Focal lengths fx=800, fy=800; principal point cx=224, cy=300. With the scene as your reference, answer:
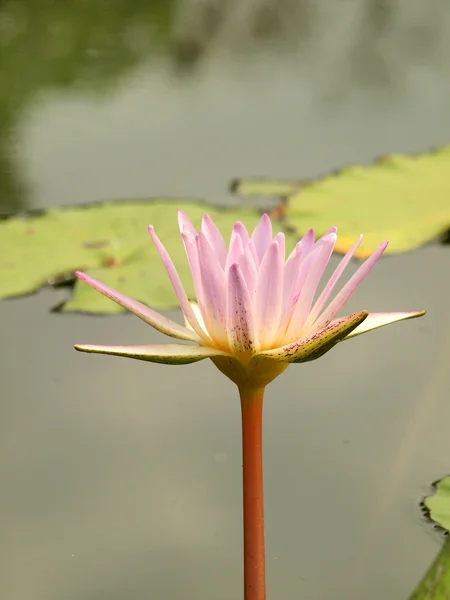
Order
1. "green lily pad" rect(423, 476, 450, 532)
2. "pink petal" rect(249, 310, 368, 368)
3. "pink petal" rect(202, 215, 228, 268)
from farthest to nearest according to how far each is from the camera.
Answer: "green lily pad" rect(423, 476, 450, 532) → "pink petal" rect(202, 215, 228, 268) → "pink petal" rect(249, 310, 368, 368)

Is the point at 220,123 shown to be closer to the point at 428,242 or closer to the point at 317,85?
the point at 317,85

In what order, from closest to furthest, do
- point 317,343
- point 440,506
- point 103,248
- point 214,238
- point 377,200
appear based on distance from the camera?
point 317,343, point 214,238, point 440,506, point 103,248, point 377,200

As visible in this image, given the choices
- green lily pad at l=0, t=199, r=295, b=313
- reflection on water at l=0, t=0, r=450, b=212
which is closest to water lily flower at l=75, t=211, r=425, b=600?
green lily pad at l=0, t=199, r=295, b=313

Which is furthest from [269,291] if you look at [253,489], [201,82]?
[201,82]

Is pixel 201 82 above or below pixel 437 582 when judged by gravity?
above

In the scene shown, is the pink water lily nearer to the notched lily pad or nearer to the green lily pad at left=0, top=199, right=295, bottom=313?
the notched lily pad

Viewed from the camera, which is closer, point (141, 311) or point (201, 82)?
point (141, 311)

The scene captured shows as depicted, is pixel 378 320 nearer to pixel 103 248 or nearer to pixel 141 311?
pixel 141 311
